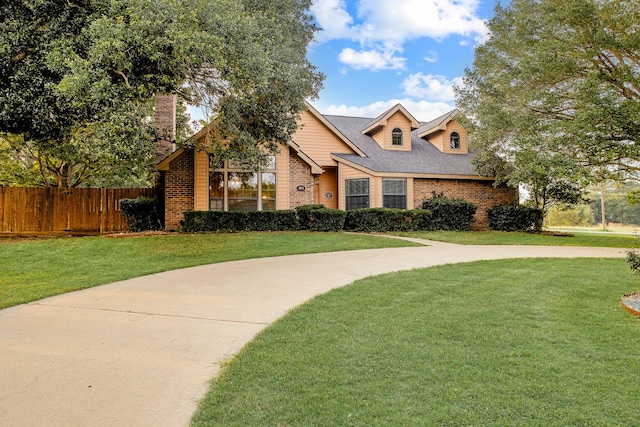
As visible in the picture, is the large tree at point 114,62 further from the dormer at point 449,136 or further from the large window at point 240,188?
the dormer at point 449,136

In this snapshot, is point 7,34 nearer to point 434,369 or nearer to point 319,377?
point 319,377

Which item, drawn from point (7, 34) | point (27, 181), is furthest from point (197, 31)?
point (27, 181)

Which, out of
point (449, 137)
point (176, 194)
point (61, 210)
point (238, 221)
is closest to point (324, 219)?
point (238, 221)

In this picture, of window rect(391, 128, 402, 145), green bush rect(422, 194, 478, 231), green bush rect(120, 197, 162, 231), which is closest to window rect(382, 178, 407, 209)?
green bush rect(422, 194, 478, 231)

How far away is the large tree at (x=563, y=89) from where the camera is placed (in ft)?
34.1

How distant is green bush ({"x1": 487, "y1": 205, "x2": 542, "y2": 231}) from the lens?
16.9 metres

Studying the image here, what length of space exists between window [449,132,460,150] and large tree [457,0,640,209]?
3962 mm

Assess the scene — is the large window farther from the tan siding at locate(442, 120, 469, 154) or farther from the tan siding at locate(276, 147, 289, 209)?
the tan siding at locate(442, 120, 469, 154)

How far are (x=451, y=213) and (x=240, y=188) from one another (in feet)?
28.0

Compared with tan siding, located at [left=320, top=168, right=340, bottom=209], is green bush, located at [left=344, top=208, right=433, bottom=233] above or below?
below

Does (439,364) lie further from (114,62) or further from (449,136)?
(449,136)

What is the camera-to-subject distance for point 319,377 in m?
2.80

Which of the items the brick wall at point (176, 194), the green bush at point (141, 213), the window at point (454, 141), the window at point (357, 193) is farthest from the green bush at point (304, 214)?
the window at point (454, 141)

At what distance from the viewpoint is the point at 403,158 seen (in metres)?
18.2
